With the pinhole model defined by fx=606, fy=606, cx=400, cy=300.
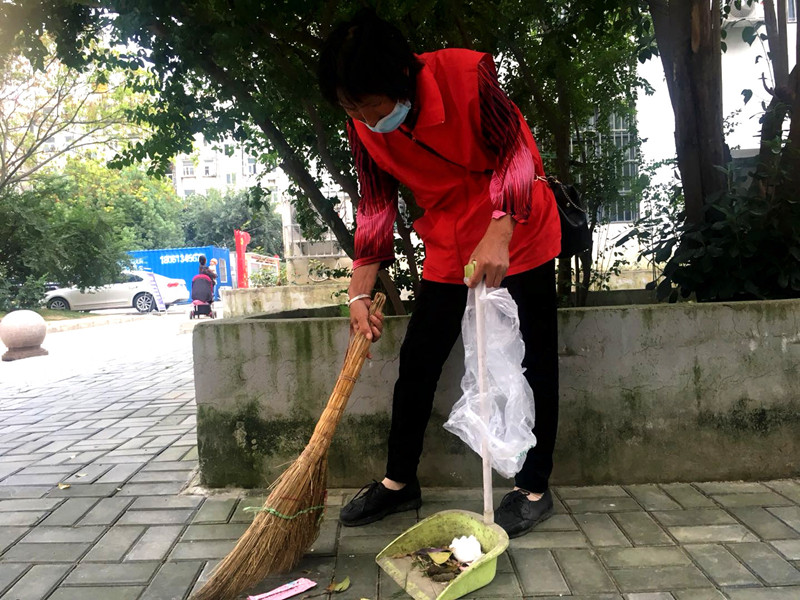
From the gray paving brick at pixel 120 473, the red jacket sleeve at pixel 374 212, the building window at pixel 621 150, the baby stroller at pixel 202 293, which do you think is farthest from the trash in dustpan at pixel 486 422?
the baby stroller at pixel 202 293

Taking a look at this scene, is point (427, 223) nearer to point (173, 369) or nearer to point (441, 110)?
point (441, 110)

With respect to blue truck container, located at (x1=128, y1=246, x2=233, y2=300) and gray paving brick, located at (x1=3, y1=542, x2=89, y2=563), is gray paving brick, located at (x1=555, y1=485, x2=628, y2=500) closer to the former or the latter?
gray paving brick, located at (x1=3, y1=542, x2=89, y2=563)

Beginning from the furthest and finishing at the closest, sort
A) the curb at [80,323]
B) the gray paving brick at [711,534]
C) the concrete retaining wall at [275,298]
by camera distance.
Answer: the curb at [80,323]
the concrete retaining wall at [275,298]
the gray paving brick at [711,534]

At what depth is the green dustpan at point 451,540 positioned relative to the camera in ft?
5.97

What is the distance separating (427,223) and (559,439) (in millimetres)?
1138

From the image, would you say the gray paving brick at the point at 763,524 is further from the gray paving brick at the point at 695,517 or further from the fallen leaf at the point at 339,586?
the fallen leaf at the point at 339,586

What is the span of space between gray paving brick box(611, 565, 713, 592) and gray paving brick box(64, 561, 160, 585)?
1.55 m

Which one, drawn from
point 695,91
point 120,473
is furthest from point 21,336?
point 695,91

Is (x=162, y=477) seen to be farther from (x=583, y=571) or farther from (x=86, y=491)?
(x=583, y=571)

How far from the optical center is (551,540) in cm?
220

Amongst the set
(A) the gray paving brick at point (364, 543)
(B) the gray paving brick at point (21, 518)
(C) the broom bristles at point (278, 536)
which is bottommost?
(A) the gray paving brick at point (364, 543)

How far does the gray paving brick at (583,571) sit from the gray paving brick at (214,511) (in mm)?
1320

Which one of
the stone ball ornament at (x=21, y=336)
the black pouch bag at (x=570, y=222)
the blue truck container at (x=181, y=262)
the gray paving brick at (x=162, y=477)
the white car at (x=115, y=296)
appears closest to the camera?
the black pouch bag at (x=570, y=222)

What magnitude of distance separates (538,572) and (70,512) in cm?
195
